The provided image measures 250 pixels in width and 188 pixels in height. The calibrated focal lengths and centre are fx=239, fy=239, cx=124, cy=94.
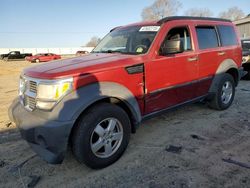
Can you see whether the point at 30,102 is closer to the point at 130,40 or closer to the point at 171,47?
the point at 130,40

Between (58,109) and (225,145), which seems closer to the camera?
(58,109)

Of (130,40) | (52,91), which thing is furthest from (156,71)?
Result: (52,91)

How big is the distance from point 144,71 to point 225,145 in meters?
1.74

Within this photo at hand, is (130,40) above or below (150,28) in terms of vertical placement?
below

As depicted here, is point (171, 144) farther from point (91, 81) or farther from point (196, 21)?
point (196, 21)

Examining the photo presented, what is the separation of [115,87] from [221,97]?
122 inches

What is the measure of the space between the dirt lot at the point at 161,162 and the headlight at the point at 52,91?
984mm

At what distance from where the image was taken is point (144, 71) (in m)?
3.59

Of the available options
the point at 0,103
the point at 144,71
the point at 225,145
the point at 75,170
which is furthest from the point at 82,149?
the point at 0,103

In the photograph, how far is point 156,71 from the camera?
3746mm

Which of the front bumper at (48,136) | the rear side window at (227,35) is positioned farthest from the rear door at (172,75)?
the front bumper at (48,136)

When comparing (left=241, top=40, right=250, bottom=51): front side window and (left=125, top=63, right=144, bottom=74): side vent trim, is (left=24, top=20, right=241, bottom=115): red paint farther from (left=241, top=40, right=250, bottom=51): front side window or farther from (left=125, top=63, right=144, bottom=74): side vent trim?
(left=241, top=40, right=250, bottom=51): front side window

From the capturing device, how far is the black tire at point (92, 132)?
2.95m

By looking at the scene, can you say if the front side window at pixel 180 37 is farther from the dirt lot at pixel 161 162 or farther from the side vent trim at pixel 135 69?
the dirt lot at pixel 161 162
